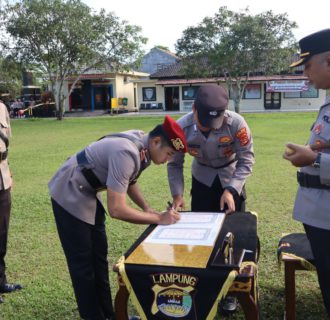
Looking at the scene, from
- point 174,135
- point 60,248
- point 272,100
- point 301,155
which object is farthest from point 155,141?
point 272,100

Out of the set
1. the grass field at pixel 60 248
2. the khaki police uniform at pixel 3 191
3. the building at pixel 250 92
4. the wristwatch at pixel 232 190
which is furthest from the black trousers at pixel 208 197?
the building at pixel 250 92

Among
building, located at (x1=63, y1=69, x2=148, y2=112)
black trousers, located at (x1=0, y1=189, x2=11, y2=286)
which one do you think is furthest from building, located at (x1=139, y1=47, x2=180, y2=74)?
black trousers, located at (x1=0, y1=189, x2=11, y2=286)

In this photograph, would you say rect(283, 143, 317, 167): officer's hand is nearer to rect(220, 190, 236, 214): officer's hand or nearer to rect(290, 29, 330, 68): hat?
rect(290, 29, 330, 68): hat

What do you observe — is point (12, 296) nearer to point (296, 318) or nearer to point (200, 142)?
point (200, 142)

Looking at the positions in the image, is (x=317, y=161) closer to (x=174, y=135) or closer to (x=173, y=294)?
(x=174, y=135)

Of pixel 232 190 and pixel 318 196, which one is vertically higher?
pixel 318 196

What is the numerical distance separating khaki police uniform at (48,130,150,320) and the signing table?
45 centimetres

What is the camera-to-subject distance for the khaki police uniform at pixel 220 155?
3199mm

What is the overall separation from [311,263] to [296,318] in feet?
1.76

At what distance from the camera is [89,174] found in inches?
102

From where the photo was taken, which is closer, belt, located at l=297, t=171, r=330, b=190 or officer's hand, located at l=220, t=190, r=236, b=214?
belt, located at l=297, t=171, r=330, b=190

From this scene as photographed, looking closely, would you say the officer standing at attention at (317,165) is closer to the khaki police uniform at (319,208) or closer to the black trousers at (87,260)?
the khaki police uniform at (319,208)

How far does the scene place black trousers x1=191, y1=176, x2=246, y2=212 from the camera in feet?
11.1

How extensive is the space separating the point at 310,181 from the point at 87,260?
149 centimetres
